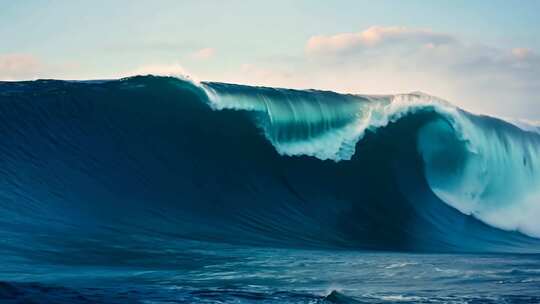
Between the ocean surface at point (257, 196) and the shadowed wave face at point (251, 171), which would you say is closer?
the ocean surface at point (257, 196)

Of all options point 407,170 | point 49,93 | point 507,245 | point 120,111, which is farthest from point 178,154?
point 507,245

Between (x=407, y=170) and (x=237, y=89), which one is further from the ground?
(x=237, y=89)

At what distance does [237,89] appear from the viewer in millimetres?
16891

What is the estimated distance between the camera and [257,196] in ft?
48.8

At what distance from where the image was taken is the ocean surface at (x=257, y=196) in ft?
28.7

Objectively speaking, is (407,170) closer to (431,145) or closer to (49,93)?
(431,145)

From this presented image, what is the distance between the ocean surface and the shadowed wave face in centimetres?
4

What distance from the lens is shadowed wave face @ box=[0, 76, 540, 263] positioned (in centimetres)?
1262

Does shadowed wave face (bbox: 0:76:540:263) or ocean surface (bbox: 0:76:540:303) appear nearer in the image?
ocean surface (bbox: 0:76:540:303)

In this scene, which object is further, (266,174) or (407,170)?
(407,170)

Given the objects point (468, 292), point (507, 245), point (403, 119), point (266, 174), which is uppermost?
point (403, 119)

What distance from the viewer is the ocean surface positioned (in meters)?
8.76

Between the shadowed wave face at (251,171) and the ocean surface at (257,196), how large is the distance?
39mm

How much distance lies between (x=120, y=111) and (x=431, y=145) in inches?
251
